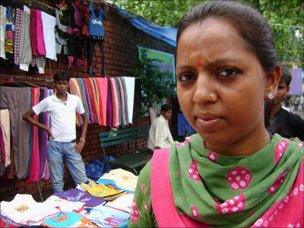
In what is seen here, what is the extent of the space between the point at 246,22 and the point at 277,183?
38cm

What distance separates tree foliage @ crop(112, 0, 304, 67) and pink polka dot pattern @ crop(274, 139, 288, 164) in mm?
5563

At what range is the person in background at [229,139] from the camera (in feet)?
2.84

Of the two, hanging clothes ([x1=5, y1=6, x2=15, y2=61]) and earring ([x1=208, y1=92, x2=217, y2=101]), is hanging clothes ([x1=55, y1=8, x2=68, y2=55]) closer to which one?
hanging clothes ([x1=5, y1=6, x2=15, y2=61])

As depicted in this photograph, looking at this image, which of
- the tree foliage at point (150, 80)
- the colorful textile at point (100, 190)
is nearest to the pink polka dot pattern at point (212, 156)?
the colorful textile at point (100, 190)

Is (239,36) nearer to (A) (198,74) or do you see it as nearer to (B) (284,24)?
(A) (198,74)

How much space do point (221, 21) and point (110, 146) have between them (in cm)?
638

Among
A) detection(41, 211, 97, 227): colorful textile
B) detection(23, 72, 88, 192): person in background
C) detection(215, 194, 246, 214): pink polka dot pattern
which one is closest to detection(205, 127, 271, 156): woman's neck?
detection(215, 194, 246, 214): pink polka dot pattern

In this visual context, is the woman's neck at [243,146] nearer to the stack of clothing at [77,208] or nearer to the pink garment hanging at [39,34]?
the stack of clothing at [77,208]

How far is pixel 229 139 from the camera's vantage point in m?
0.90

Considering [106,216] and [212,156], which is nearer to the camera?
[212,156]

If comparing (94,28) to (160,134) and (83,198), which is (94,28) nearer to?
(160,134)

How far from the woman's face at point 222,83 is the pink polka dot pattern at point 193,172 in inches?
4.1

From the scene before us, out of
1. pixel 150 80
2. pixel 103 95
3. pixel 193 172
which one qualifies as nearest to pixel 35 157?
pixel 103 95

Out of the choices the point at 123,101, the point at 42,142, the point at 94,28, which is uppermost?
the point at 94,28
